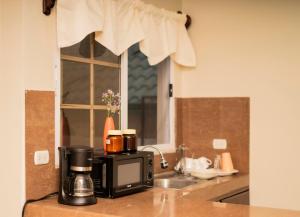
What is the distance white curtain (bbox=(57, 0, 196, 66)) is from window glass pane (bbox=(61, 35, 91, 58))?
0.39ft

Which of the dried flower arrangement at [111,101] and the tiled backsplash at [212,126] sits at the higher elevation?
the dried flower arrangement at [111,101]

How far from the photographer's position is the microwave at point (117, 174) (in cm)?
257

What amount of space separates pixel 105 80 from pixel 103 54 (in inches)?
7.2

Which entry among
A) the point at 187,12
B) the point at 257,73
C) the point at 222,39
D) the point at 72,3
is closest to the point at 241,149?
the point at 257,73

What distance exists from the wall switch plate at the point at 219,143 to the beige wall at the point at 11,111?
1.89 meters

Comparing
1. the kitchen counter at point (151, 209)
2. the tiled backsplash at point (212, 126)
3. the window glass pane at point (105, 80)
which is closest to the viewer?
the kitchen counter at point (151, 209)

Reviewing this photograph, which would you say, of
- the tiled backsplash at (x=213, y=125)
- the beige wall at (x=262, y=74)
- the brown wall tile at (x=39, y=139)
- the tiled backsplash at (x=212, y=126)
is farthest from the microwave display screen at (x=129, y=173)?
the beige wall at (x=262, y=74)

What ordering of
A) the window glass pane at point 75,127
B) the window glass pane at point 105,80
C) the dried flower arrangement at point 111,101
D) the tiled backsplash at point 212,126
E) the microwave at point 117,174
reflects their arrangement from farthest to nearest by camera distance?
the tiled backsplash at point 212,126
the window glass pane at point 105,80
the dried flower arrangement at point 111,101
the window glass pane at point 75,127
the microwave at point 117,174

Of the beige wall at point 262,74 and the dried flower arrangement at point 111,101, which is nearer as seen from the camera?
the dried flower arrangement at point 111,101

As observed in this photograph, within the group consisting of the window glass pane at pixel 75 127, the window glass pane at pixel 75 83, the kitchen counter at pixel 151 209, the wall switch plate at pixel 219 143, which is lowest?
the kitchen counter at pixel 151 209

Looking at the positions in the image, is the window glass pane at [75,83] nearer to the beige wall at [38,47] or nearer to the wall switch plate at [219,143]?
the beige wall at [38,47]

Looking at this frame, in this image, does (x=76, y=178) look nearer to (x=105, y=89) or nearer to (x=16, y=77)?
(x=16, y=77)

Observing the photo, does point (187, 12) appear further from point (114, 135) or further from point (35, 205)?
point (35, 205)

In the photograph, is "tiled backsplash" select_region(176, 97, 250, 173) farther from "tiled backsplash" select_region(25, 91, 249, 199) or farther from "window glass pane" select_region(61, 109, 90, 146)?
"window glass pane" select_region(61, 109, 90, 146)
